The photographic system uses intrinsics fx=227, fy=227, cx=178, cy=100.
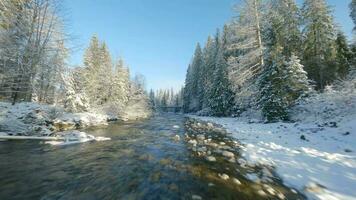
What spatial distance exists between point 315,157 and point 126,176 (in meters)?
6.23

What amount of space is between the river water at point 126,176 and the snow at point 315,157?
1.89 feet

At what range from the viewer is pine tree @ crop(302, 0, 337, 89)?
983 inches

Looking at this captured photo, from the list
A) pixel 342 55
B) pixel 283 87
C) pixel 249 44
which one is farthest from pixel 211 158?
pixel 342 55

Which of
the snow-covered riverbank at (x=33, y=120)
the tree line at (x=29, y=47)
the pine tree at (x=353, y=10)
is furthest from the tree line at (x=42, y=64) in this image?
the pine tree at (x=353, y=10)

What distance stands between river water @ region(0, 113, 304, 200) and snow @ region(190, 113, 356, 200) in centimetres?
58

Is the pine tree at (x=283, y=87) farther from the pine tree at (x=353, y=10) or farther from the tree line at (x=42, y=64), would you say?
the pine tree at (x=353, y=10)

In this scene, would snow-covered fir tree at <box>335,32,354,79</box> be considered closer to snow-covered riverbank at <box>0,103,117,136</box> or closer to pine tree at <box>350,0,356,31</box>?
pine tree at <box>350,0,356,31</box>

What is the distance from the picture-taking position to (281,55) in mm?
18609

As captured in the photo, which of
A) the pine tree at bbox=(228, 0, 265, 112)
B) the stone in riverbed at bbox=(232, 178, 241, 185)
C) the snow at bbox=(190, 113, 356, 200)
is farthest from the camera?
the pine tree at bbox=(228, 0, 265, 112)

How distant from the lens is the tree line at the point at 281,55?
17.5 m

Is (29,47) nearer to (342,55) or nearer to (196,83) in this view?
(342,55)

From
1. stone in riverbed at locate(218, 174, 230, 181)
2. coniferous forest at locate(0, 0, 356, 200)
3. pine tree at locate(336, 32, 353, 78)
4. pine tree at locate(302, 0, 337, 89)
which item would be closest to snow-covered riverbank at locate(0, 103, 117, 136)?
coniferous forest at locate(0, 0, 356, 200)

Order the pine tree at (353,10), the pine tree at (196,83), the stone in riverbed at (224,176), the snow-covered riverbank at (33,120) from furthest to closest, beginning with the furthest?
1. the pine tree at (196,83)
2. the pine tree at (353,10)
3. the snow-covered riverbank at (33,120)
4. the stone in riverbed at (224,176)

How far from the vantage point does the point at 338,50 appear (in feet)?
88.3
